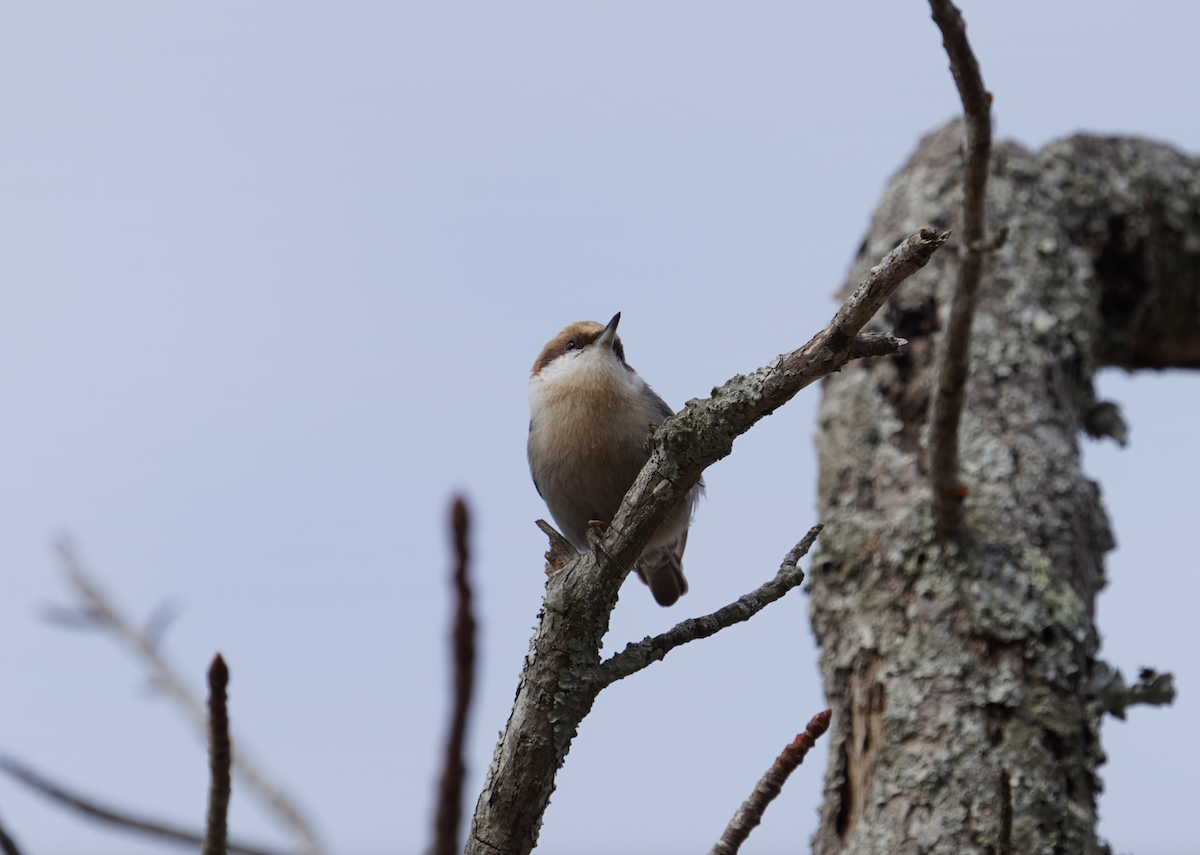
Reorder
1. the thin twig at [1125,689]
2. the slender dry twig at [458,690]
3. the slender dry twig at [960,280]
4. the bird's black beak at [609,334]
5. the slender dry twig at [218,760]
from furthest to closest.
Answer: the bird's black beak at [609,334] → the thin twig at [1125,689] → the slender dry twig at [960,280] → the slender dry twig at [218,760] → the slender dry twig at [458,690]

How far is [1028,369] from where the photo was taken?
12.8 feet

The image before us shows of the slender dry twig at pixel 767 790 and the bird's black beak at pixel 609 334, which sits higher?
the bird's black beak at pixel 609 334

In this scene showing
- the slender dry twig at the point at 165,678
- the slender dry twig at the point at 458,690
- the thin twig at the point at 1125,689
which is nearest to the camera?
the slender dry twig at the point at 458,690

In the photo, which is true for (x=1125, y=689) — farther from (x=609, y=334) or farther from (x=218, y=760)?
(x=218, y=760)

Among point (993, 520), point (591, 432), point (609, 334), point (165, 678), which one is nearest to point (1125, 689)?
point (993, 520)

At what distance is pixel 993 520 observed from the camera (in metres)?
3.46

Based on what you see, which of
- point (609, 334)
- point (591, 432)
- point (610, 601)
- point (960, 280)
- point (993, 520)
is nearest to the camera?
point (610, 601)

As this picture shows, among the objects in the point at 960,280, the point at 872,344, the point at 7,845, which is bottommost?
the point at 7,845

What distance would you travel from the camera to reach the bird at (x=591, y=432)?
3.22m

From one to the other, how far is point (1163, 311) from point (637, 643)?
4.08 m

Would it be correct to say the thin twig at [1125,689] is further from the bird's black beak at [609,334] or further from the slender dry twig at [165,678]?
the slender dry twig at [165,678]

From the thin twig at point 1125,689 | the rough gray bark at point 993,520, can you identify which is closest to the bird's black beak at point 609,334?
the rough gray bark at point 993,520

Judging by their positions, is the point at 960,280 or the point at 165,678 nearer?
the point at 165,678

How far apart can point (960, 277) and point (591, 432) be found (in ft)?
4.08
